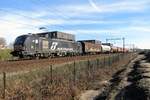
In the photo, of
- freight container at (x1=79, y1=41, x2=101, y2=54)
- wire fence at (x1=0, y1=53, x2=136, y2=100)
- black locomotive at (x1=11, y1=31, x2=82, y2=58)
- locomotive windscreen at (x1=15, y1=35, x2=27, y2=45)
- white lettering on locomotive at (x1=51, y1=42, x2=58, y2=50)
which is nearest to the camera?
wire fence at (x1=0, y1=53, x2=136, y2=100)

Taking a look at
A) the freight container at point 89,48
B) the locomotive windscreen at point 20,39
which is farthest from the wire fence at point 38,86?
the freight container at point 89,48

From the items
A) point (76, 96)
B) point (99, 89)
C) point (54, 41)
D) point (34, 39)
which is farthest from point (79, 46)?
point (76, 96)

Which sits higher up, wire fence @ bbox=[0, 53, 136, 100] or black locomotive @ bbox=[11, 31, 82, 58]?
black locomotive @ bbox=[11, 31, 82, 58]

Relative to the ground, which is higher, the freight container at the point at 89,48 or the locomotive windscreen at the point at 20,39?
the locomotive windscreen at the point at 20,39

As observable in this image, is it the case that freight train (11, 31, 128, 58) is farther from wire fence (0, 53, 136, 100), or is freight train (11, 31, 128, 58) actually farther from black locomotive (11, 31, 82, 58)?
wire fence (0, 53, 136, 100)

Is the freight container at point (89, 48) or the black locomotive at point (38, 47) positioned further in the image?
the freight container at point (89, 48)

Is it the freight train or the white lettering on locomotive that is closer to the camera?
the freight train

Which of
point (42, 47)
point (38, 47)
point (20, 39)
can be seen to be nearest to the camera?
point (20, 39)

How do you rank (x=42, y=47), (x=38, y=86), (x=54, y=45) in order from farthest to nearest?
(x=54, y=45), (x=42, y=47), (x=38, y=86)

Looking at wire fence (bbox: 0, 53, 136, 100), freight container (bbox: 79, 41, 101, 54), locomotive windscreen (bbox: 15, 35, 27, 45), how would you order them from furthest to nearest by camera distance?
freight container (bbox: 79, 41, 101, 54) < locomotive windscreen (bbox: 15, 35, 27, 45) < wire fence (bbox: 0, 53, 136, 100)

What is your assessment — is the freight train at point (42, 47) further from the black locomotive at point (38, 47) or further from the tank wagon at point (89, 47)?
the tank wagon at point (89, 47)

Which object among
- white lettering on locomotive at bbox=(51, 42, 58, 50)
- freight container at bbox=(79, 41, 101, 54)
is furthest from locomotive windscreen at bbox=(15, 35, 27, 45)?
freight container at bbox=(79, 41, 101, 54)

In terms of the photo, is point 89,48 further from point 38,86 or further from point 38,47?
point 38,86

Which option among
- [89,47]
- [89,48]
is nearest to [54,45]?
[89,48]
